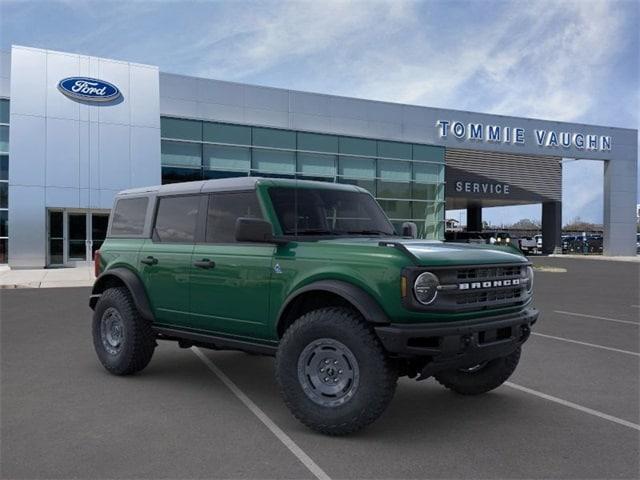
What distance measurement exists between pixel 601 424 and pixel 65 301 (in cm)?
1168

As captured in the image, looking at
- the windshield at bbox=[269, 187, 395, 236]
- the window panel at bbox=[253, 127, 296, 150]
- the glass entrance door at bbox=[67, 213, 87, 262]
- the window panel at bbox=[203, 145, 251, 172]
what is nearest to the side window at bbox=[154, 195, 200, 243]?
the windshield at bbox=[269, 187, 395, 236]

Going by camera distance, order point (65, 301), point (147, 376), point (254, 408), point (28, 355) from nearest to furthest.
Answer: point (254, 408) → point (147, 376) → point (28, 355) → point (65, 301)

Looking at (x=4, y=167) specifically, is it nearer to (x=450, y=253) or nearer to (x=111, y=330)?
(x=111, y=330)

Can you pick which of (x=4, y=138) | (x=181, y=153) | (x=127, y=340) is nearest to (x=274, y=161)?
(x=181, y=153)

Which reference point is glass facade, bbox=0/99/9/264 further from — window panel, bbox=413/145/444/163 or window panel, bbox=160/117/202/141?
window panel, bbox=413/145/444/163

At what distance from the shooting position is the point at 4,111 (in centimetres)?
2286

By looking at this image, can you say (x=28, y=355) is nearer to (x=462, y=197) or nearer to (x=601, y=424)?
(x=601, y=424)

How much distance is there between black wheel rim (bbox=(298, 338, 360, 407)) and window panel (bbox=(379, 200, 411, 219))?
85.2ft

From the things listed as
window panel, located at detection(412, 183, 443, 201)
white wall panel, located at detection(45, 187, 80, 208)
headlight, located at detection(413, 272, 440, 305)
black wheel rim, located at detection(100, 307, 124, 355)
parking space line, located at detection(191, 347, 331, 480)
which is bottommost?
parking space line, located at detection(191, 347, 331, 480)

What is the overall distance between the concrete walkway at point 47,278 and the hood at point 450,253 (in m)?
14.9

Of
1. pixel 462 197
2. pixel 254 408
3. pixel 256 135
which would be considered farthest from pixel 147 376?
pixel 462 197

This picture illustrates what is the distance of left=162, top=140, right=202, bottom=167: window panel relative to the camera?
25266mm

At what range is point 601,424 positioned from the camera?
4.74 meters

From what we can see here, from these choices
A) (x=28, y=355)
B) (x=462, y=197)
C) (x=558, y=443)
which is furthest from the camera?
(x=462, y=197)
